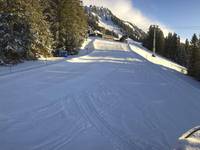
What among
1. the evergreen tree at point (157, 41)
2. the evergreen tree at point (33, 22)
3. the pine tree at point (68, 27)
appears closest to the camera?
the evergreen tree at point (33, 22)

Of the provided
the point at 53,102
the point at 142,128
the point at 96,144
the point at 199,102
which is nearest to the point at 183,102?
Result: the point at 199,102

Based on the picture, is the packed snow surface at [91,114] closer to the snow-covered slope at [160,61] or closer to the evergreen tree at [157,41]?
the snow-covered slope at [160,61]

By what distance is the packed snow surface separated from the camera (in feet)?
26.2

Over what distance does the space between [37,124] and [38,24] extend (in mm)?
23701

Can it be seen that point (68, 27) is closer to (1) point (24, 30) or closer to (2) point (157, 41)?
(1) point (24, 30)

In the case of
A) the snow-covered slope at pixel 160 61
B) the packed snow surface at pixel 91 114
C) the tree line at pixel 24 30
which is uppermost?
the tree line at pixel 24 30

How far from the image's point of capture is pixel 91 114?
1049cm

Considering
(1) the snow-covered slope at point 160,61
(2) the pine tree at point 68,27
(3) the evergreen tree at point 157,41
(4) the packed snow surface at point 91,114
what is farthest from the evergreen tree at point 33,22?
(3) the evergreen tree at point 157,41

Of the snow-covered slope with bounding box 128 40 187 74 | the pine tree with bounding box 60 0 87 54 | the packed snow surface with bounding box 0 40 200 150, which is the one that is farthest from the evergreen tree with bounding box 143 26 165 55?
the packed snow surface with bounding box 0 40 200 150

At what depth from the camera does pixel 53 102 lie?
39.0 ft

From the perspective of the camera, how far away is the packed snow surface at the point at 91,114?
26.2ft

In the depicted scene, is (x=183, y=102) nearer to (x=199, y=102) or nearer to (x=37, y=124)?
(x=199, y=102)

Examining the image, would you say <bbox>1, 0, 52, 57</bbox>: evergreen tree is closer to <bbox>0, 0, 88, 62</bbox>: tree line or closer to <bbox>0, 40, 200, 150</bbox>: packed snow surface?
<bbox>0, 0, 88, 62</bbox>: tree line

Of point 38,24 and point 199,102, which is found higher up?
point 38,24
